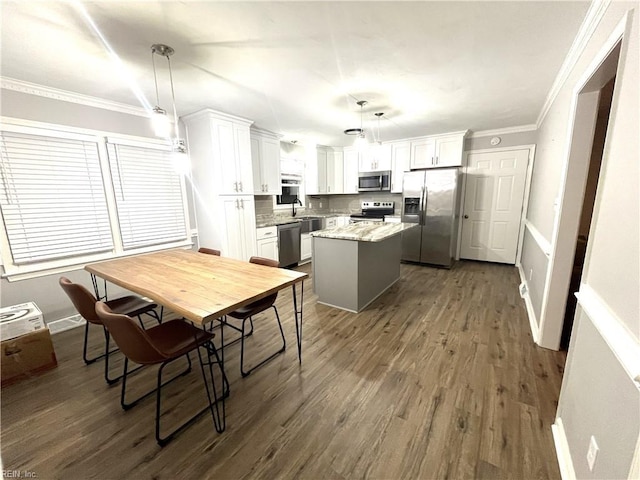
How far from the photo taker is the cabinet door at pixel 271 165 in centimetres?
436

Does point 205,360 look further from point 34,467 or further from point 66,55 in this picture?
point 66,55

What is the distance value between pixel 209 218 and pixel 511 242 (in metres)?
5.08

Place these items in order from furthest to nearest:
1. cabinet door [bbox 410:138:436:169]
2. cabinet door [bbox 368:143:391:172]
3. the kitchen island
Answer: cabinet door [bbox 368:143:391:172], cabinet door [bbox 410:138:436:169], the kitchen island

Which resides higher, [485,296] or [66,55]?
[66,55]

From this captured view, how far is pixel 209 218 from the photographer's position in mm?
3662

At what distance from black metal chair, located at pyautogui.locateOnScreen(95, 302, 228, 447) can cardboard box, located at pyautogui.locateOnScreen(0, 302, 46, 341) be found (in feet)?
3.45

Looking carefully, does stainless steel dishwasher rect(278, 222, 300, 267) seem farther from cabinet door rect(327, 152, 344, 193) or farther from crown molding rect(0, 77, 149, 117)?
crown molding rect(0, 77, 149, 117)

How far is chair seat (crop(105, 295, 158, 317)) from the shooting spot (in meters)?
2.05

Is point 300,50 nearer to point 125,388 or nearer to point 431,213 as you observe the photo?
point 125,388

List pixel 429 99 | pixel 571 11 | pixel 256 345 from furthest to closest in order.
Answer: pixel 429 99
pixel 256 345
pixel 571 11

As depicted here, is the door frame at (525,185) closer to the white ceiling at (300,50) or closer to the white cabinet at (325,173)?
the white ceiling at (300,50)

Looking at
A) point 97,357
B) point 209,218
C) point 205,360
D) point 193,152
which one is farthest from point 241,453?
point 193,152

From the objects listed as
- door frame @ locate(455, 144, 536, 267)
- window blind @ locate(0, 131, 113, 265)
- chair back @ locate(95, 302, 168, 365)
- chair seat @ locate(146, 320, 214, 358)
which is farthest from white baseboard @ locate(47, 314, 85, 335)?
door frame @ locate(455, 144, 536, 267)

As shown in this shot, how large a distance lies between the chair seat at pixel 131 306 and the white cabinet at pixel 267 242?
201cm
